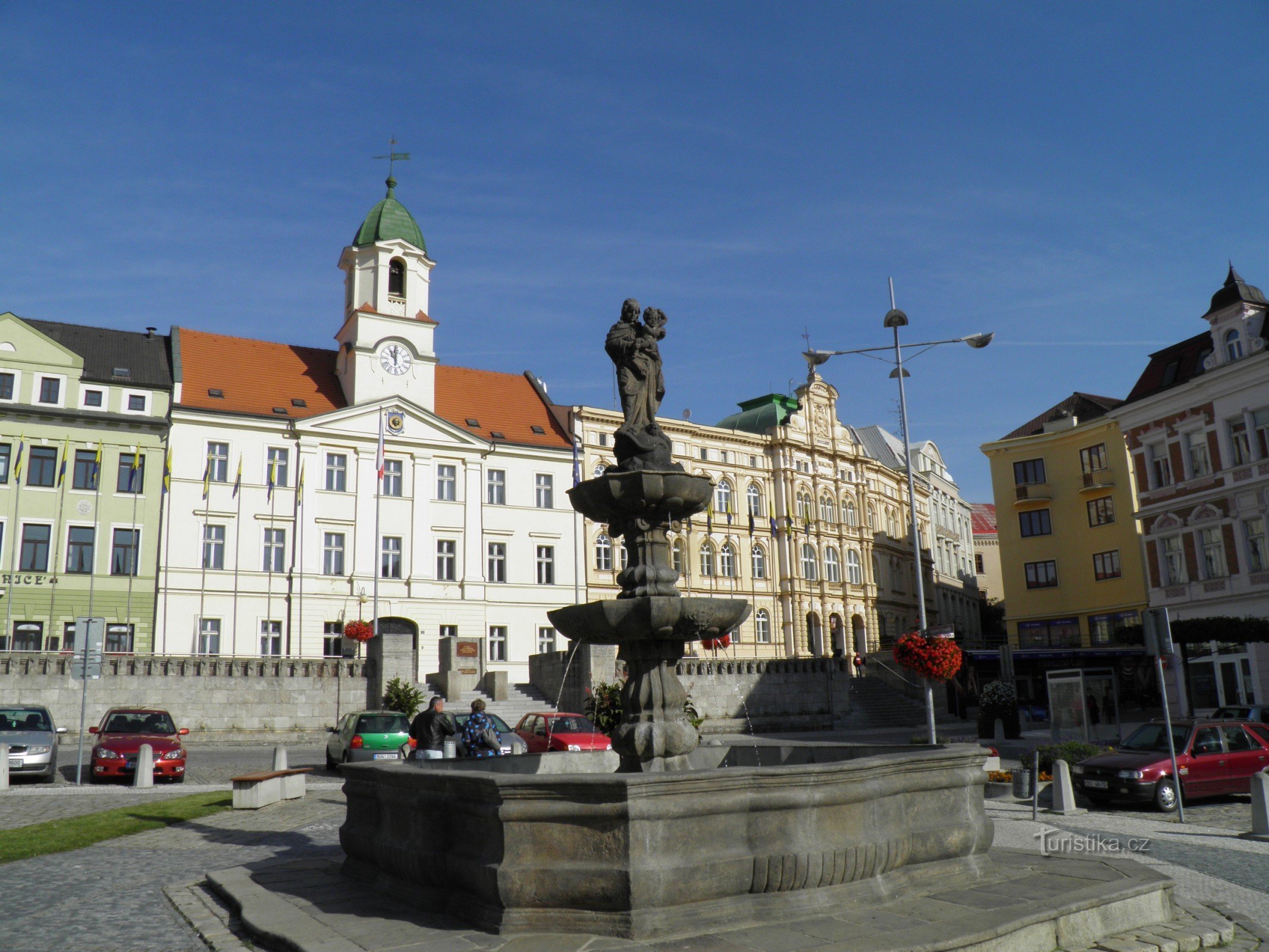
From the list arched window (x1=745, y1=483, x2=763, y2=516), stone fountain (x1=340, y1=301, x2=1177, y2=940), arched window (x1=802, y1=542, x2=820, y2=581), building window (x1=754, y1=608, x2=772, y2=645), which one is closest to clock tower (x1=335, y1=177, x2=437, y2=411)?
arched window (x1=745, y1=483, x2=763, y2=516)

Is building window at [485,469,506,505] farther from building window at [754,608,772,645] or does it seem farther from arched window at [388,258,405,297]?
building window at [754,608,772,645]

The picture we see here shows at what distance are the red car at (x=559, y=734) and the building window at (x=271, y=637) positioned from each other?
20338 mm

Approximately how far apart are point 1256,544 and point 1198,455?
433 cm

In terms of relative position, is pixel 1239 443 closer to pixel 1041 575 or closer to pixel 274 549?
pixel 1041 575

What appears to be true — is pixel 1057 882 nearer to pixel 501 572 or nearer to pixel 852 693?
pixel 852 693

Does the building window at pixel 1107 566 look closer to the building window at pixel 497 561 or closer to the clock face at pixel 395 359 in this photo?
the building window at pixel 497 561

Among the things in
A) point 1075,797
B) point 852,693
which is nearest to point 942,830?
point 1075,797

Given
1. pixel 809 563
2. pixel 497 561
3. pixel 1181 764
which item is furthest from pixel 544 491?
pixel 1181 764

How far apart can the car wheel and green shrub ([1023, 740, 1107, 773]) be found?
1.63 meters

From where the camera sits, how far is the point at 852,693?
43.9 metres

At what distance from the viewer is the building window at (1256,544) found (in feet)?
114

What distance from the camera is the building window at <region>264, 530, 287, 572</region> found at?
41.7 m

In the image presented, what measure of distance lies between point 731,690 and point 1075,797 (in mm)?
21889

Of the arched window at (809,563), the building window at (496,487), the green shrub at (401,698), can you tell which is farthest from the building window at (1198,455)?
the green shrub at (401,698)
